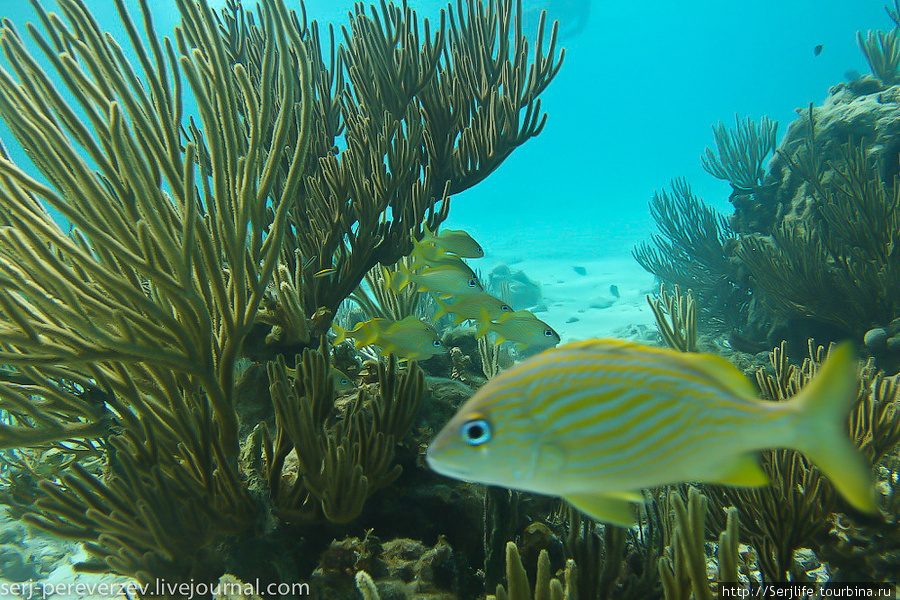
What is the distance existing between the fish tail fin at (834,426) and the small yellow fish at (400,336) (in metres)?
2.54

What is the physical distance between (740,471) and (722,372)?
198mm

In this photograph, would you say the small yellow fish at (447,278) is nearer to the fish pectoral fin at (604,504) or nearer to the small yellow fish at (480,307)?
the small yellow fish at (480,307)

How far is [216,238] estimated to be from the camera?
7.57 feet

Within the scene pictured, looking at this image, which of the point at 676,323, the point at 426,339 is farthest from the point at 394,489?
the point at 676,323

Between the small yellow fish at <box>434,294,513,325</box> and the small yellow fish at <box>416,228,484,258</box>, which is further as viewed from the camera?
the small yellow fish at <box>416,228,484,258</box>

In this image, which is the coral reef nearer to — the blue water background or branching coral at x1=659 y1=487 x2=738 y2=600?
branching coral at x1=659 y1=487 x2=738 y2=600

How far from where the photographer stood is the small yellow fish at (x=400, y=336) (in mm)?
3197

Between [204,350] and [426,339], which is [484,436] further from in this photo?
[426,339]

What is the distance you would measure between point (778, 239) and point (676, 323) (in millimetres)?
3863

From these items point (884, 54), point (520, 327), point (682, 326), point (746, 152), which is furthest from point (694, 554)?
point (884, 54)

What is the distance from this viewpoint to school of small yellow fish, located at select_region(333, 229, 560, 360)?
323cm

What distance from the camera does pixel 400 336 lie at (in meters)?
3.23

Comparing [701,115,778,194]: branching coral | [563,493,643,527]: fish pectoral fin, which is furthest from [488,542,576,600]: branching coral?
[701,115,778,194]: branching coral

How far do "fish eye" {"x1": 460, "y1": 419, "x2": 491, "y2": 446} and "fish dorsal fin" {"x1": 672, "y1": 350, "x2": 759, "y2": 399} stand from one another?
0.43 m
